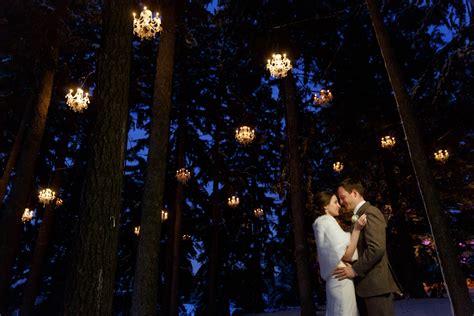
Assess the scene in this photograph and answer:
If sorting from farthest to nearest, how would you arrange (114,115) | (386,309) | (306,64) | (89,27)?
(306,64)
(89,27)
(114,115)
(386,309)

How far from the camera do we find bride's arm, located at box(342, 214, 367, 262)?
3.74 metres

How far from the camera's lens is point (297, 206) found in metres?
11.6

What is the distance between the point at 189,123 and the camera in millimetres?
20094

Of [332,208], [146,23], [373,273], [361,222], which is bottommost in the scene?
[373,273]

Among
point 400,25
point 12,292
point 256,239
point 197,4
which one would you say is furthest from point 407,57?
point 12,292

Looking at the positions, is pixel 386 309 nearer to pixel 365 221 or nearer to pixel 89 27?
pixel 365 221

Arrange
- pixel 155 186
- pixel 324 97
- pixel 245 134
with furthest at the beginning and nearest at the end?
Answer: pixel 324 97
pixel 245 134
pixel 155 186

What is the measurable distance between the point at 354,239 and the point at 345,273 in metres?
0.37

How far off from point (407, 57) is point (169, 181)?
14.7 metres

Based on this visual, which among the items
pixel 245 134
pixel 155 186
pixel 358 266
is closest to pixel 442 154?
pixel 245 134

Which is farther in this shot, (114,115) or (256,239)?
(256,239)

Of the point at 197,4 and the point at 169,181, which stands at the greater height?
the point at 197,4

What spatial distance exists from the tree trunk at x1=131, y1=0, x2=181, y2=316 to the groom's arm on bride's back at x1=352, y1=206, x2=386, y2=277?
5.49 m

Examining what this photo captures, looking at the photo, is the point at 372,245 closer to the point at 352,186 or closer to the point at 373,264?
the point at 373,264
